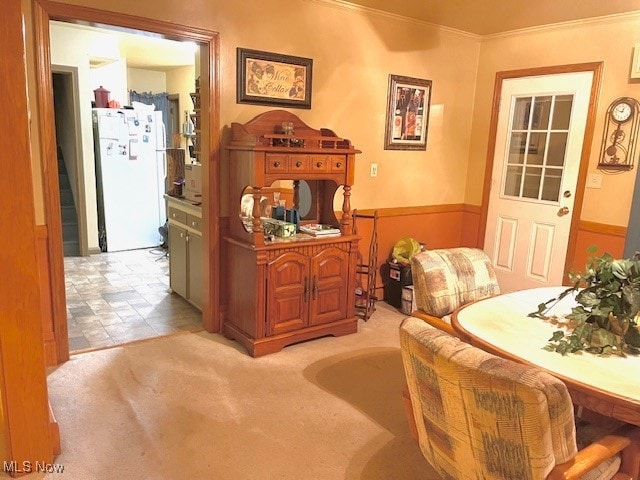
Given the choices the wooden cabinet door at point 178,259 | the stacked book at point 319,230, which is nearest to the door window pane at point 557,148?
the stacked book at point 319,230

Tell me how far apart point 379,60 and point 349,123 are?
23.1 inches

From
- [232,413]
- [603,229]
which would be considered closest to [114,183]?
[232,413]

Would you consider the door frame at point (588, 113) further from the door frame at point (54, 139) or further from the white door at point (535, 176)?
the door frame at point (54, 139)

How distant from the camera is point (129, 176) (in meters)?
5.91

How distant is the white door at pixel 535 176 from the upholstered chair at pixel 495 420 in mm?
2885

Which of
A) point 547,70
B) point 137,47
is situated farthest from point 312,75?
point 137,47

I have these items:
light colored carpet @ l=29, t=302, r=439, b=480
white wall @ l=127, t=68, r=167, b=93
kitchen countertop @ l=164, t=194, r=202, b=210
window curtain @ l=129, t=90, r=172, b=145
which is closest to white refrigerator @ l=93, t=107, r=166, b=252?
window curtain @ l=129, t=90, r=172, b=145

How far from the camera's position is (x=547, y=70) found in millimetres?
4113

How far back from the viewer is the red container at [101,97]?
5.86 meters

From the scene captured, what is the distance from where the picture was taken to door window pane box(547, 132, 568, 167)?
4101mm

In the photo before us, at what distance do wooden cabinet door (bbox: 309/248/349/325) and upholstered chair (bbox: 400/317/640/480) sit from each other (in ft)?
6.11

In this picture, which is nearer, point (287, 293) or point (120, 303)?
point (287, 293)

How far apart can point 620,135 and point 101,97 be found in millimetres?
5450

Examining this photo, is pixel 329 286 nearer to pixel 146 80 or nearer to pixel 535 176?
pixel 535 176
